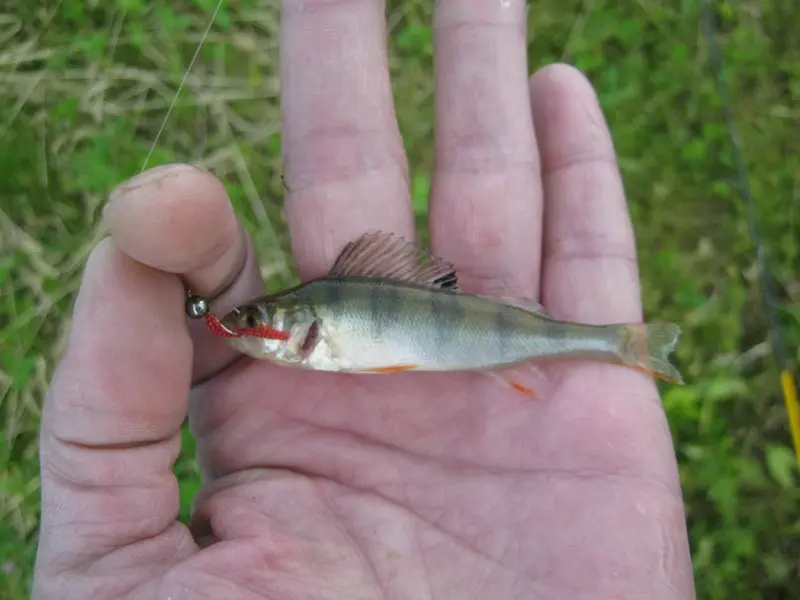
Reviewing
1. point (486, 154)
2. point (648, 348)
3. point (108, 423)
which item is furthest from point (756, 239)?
point (108, 423)

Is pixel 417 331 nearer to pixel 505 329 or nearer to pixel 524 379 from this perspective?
pixel 505 329

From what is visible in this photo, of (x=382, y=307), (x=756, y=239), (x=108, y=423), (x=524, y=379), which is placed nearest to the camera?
(x=108, y=423)

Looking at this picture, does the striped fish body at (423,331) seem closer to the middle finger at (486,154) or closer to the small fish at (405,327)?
the small fish at (405,327)

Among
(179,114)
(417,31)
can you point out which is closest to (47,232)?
(179,114)

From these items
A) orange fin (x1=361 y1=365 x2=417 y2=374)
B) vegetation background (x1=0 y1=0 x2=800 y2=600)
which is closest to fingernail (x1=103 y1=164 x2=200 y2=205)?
orange fin (x1=361 y1=365 x2=417 y2=374)

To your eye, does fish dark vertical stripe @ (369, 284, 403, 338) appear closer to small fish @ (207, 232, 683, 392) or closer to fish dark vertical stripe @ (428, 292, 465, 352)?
small fish @ (207, 232, 683, 392)

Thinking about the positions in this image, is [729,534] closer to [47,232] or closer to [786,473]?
[786,473]

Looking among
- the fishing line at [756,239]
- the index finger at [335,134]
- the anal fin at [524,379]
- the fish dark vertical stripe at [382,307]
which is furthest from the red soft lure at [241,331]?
the fishing line at [756,239]

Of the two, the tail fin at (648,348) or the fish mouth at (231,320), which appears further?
the tail fin at (648,348)
